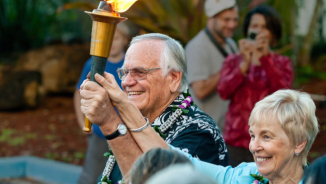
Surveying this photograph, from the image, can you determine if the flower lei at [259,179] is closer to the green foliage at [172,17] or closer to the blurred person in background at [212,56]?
the blurred person in background at [212,56]

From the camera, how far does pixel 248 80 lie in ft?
13.7

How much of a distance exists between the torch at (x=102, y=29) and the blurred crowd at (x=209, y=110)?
0.25ft

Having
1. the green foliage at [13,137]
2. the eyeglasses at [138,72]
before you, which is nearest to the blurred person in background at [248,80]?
the eyeglasses at [138,72]

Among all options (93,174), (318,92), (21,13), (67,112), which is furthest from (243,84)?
(21,13)

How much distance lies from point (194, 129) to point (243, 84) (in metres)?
1.40

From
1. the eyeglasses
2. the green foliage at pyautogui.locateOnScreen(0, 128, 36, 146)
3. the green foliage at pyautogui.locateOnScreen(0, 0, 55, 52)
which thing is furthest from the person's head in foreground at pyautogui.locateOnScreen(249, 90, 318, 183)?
the green foliage at pyautogui.locateOnScreen(0, 0, 55, 52)

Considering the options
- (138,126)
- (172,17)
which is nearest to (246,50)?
(138,126)

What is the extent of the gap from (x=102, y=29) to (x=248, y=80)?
215 centimetres

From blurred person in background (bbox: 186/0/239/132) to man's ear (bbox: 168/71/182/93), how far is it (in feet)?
4.48

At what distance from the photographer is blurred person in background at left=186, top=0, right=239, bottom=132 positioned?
446cm

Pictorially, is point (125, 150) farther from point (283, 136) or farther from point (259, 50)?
point (259, 50)

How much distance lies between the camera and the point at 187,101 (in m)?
3.09

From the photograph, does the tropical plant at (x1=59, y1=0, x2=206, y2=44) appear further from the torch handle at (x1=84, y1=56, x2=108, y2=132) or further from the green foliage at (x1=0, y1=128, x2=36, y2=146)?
the torch handle at (x1=84, y1=56, x2=108, y2=132)

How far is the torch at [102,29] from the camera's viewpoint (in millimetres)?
2238
